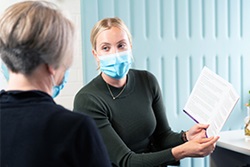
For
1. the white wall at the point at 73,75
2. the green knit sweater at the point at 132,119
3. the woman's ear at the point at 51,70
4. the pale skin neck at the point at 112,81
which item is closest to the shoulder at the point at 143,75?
the green knit sweater at the point at 132,119

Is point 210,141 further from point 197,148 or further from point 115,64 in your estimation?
point 115,64

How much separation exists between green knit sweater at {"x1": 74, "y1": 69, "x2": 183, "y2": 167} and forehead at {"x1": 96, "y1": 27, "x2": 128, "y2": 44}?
171 millimetres

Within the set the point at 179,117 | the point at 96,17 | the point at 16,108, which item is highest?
the point at 96,17

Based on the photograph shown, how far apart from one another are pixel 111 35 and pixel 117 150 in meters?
0.47

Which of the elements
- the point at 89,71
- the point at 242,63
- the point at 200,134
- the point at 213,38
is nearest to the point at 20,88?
the point at 200,134

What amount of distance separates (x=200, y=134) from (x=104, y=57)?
505 millimetres

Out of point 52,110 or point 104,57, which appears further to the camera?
point 104,57

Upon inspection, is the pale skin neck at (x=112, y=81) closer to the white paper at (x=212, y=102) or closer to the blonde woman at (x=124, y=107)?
the blonde woman at (x=124, y=107)

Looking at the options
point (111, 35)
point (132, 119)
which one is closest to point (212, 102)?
point (132, 119)

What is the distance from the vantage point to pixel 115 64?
154cm

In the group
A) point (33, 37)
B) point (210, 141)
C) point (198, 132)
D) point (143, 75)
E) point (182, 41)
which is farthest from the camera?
point (182, 41)

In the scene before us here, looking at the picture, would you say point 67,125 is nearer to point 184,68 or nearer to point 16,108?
point 16,108

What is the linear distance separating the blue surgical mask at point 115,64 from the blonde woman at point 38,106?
0.69 m

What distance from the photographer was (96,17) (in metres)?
1.92
